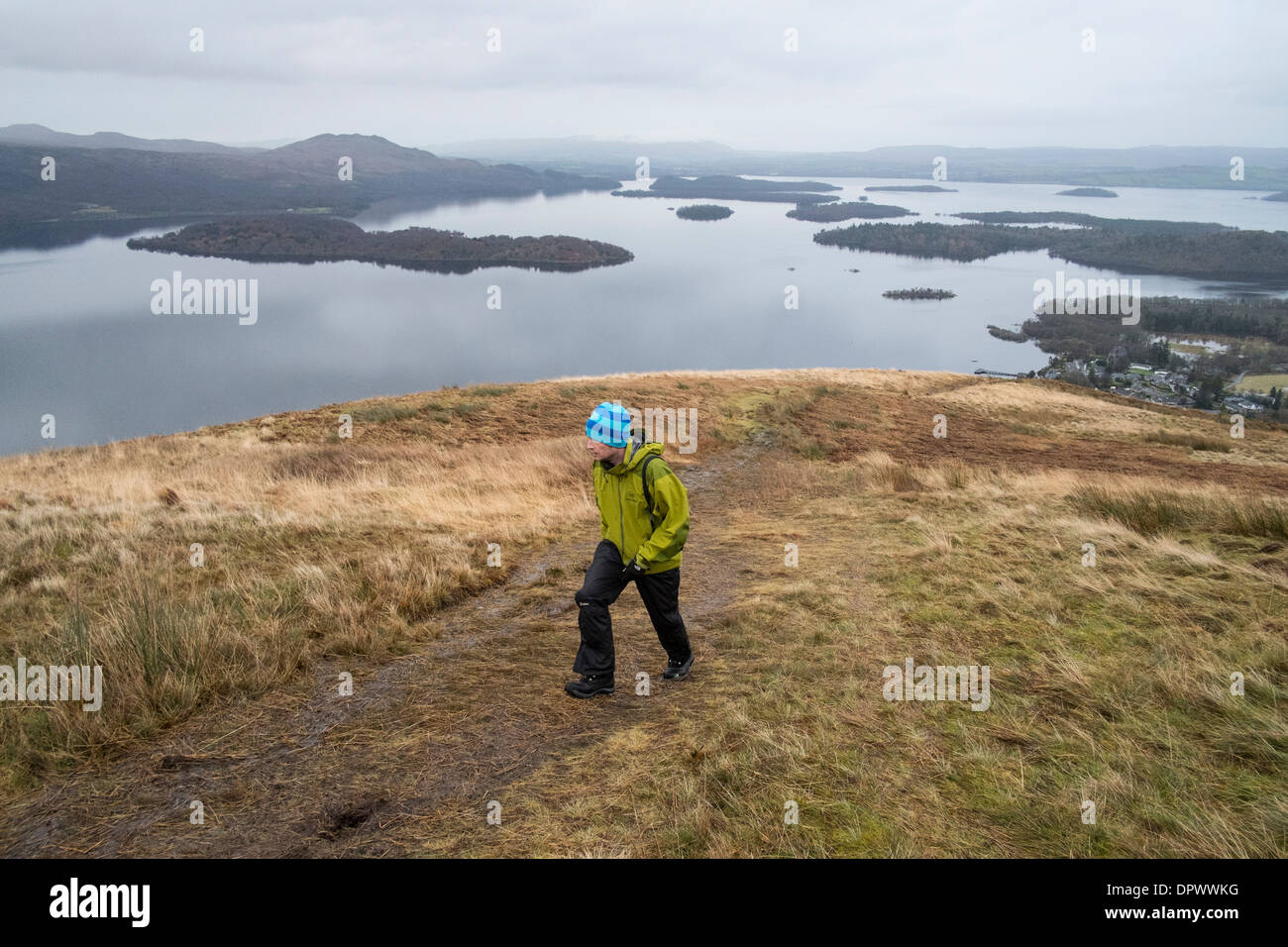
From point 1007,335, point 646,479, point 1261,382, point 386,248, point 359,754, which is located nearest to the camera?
point 359,754

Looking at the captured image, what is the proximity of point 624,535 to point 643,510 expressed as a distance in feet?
0.68

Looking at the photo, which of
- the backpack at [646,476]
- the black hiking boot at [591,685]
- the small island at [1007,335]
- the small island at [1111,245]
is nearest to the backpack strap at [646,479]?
the backpack at [646,476]

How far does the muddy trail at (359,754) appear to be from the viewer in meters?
3.57

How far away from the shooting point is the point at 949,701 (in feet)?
15.9

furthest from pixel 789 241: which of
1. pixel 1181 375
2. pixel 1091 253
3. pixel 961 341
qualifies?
pixel 1181 375

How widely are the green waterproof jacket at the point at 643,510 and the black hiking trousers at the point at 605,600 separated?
0.09m

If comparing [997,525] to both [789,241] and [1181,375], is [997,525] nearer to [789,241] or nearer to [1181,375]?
[1181,375]

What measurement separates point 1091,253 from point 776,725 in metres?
192

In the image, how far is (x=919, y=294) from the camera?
121 m

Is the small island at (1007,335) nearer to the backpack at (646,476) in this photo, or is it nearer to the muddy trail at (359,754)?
the muddy trail at (359,754)

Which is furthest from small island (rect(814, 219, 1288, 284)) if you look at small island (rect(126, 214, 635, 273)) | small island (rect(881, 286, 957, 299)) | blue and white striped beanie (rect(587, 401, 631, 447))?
blue and white striped beanie (rect(587, 401, 631, 447))

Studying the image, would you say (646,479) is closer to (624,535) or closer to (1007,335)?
(624,535)

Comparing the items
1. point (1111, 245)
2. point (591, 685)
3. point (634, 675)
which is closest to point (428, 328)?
point (634, 675)

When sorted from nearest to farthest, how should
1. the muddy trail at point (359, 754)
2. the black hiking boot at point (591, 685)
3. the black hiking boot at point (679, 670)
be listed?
the muddy trail at point (359, 754)
the black hiking boot at point (591, 685)
the black hiking boot at point (679, 670)
